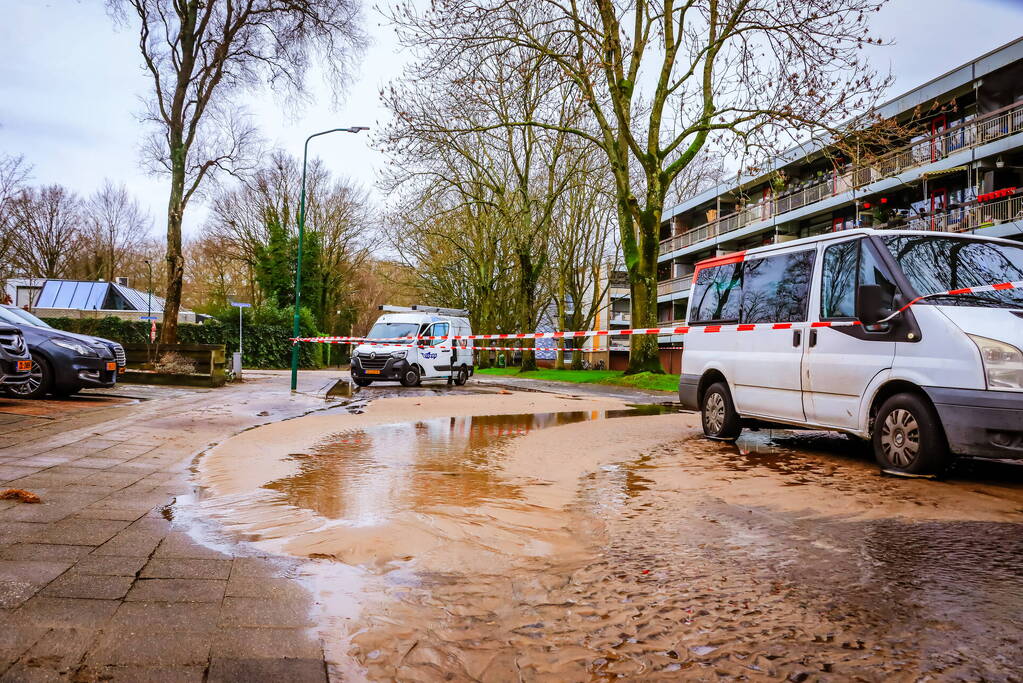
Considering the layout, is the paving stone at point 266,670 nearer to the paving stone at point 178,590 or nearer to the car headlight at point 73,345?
the paving stone at point 178,590

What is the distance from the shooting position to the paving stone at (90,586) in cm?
304

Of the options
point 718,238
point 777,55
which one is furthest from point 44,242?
point 777,55

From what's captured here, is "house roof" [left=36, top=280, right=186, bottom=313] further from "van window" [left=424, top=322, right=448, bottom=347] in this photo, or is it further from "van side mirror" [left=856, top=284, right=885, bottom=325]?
"van side mirror" [left=856, top=284, right=885, bottom=325]

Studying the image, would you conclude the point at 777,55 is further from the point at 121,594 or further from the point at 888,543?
the point at 121,594

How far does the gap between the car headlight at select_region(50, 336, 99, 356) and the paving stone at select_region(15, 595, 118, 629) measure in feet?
34.5

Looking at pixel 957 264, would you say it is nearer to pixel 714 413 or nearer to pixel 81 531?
pixel 714 413

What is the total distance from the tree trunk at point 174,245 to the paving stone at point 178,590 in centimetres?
2005

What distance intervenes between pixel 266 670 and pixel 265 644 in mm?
216

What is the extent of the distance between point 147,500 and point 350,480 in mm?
1433

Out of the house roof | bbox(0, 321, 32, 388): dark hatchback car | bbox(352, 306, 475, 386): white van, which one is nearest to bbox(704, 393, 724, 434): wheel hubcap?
bbox(0, 321, 32, 388): dark hatchback car

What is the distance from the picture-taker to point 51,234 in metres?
51.4

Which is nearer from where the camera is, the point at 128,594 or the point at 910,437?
the point at 128,594

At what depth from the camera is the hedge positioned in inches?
1433

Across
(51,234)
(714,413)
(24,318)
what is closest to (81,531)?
(714,413)
